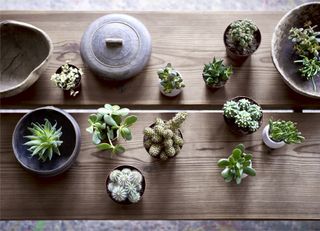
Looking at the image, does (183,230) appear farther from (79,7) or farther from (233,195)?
(79,7)

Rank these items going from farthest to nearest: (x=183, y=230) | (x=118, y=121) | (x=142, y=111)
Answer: (x=183, y=230) → (x=142, y=111) → (x=118, y=121)

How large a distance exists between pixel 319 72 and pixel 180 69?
424 millimetres

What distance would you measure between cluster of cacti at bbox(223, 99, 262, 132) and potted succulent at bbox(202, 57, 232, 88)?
0.23 ft

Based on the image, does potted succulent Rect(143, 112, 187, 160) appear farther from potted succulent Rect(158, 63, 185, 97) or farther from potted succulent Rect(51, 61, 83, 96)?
potted succulent Rect(51, 61, 83, 96)

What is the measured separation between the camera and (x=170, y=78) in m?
1.23

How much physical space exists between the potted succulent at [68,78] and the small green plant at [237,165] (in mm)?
471

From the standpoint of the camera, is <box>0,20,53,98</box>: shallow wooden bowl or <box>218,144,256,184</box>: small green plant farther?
<box>0,20,53,98</box>: shallow wooden bowl

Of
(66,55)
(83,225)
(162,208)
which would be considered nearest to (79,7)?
(66,55)

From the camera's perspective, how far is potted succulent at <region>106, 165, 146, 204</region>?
3.82 ft

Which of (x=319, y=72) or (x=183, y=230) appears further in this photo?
(x=183, y=230)

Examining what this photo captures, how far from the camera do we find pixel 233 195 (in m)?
1.24

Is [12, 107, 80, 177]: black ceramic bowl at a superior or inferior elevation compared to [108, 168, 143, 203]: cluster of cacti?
superior

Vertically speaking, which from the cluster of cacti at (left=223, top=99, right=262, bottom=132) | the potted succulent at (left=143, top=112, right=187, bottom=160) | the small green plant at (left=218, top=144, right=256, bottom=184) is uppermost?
the cluster of cacti at (left=223, top=99, right=262, bottom=132)

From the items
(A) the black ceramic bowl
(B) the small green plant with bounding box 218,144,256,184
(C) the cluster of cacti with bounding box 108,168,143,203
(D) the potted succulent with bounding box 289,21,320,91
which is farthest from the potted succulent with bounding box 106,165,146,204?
(D) the potted succulent with bounding box 289,21,320,91
